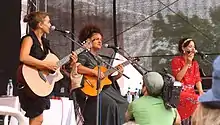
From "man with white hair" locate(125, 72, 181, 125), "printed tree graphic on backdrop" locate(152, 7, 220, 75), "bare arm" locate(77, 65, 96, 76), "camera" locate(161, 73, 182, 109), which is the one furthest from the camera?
"printed tree graphic on backdrop" locate(152, 7, 220, 75)

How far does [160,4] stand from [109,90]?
187 cm

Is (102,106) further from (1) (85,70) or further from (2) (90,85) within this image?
(1) (85,70)

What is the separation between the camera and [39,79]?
3.60 m

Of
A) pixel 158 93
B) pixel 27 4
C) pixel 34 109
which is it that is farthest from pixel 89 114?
pixel 27 4

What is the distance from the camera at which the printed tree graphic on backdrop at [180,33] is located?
564 centimetres

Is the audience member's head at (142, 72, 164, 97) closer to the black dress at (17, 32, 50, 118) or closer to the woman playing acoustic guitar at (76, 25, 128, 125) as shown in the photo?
the black dress at (17, 32, 50, 118)

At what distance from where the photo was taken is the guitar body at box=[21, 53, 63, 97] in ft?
11.5

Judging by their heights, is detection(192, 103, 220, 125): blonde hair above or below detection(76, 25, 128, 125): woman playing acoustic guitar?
above

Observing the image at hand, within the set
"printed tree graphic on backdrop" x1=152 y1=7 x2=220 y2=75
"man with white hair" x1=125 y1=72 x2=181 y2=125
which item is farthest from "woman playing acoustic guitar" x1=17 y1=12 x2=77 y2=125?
"printed tree graphic on backdrop" x1=152 y1=7 x2=220 y2=75

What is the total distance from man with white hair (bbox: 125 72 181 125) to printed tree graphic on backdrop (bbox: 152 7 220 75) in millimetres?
2404

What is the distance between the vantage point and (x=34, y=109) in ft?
11.4

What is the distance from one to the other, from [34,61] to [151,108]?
93 cm

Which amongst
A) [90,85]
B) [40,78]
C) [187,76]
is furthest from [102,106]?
[187,76]

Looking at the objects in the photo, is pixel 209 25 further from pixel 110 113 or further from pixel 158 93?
pixel 158 93
